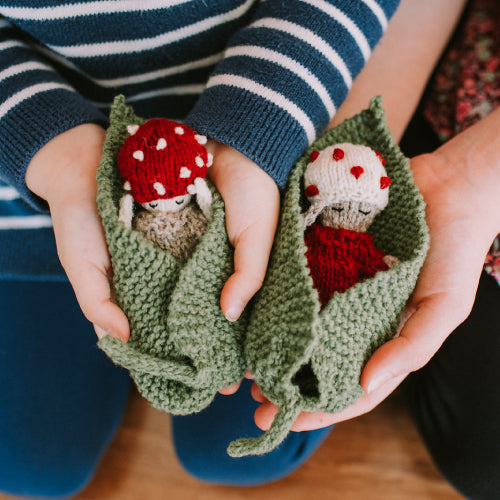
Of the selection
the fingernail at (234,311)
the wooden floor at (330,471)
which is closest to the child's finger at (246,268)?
the fingernail at (234,311)

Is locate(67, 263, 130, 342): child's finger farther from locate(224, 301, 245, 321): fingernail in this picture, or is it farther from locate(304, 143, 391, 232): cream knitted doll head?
locate(304, 143, 391, 232): cream knitted doll head

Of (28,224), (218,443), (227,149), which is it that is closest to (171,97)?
(227,149)

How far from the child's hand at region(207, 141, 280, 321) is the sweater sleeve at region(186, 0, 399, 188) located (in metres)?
0.03

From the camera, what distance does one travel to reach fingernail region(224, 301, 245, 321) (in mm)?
535

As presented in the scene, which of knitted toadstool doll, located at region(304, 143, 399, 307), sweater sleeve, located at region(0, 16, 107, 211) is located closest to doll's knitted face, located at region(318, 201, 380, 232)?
knitted toadstool doll, located at region(304, 143, 399, 307)

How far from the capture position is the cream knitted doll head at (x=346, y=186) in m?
0.57

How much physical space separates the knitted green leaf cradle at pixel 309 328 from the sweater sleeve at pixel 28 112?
1.17ft

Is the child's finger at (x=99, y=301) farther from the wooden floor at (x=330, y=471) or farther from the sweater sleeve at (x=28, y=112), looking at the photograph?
the wooden floor at (x=330, y=471)

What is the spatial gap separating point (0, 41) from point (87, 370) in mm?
587

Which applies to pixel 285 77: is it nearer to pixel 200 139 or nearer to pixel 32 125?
pixel 200 139

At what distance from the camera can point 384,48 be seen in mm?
828

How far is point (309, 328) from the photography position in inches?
19.1

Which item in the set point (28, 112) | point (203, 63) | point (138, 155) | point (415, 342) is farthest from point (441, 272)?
point (28, 112)

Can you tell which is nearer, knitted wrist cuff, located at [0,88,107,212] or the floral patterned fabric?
knitted wrist cuff, located at [0,88,107,212]
